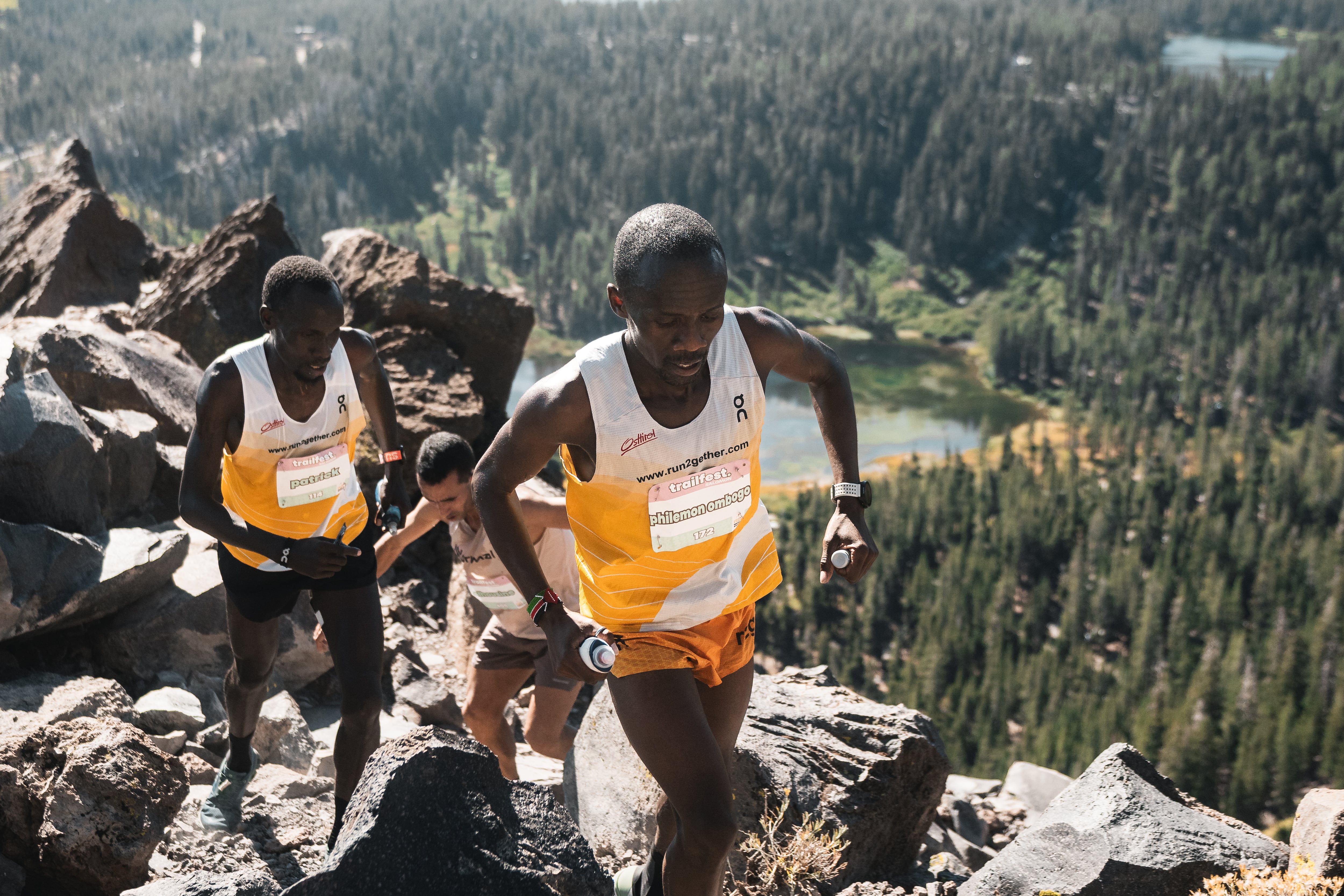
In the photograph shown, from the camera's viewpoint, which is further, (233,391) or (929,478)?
(929,478)

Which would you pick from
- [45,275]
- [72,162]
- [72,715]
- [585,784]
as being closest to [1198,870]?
[585,784]

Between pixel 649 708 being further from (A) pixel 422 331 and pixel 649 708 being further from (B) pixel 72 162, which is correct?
(B) pixel 72 162

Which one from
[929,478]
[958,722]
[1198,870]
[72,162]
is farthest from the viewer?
[929,478]

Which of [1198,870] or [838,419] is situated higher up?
[838,419]

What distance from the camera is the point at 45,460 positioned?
22.7ft

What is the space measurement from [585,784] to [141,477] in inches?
177

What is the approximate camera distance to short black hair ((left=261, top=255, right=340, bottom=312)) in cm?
499

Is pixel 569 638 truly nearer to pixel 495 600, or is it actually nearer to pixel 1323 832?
pixel 495 600

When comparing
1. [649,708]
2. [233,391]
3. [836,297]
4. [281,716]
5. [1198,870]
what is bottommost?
[836,297]

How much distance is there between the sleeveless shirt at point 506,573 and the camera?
6285 millimetres

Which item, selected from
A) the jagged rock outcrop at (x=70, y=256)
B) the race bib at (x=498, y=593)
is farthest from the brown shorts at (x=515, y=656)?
the jagged rock outcrop at (x=70, y=256)

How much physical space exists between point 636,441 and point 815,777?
2895 millimetres

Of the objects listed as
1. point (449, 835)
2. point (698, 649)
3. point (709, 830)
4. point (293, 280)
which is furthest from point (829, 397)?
point (293, 280)

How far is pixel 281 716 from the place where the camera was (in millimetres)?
6906
